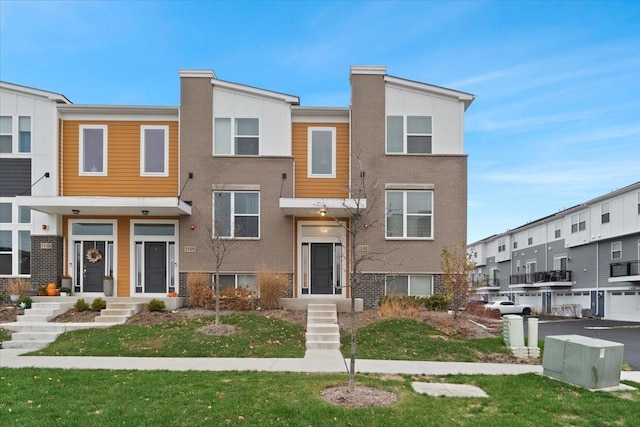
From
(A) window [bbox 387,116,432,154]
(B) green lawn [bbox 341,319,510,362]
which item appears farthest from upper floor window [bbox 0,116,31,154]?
(B) green lawn [bbox 341,319,510,362]

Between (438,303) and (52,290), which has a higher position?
(52,290)

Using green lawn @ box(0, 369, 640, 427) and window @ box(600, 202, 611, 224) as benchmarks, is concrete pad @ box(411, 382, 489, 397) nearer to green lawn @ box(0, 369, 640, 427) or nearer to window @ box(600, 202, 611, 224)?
green lawn @ box(0, 369, 640, 427)

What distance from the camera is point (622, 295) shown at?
29.8 metres

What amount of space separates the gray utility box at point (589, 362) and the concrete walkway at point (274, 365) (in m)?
1.10

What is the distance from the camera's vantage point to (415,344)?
1185 cm

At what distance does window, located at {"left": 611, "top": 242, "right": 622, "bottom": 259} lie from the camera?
98.1ft

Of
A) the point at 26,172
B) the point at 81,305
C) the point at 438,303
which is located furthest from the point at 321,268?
the point at 26,172

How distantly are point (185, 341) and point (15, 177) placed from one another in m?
10.9

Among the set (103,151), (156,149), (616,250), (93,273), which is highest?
(156,149)

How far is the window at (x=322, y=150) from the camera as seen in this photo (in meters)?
18.1

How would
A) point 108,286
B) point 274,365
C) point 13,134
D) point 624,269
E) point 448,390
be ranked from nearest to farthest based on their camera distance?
point 448,390
point 274,365
point 108,286
point 13,134
point 624,269

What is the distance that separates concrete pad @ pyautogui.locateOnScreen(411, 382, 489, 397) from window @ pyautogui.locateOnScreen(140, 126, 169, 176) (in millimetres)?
13428

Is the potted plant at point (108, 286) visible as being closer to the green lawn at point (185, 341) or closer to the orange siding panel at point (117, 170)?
the orange siding panel at point (117, 170)

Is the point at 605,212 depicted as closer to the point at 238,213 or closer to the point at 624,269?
the point at 624,269
